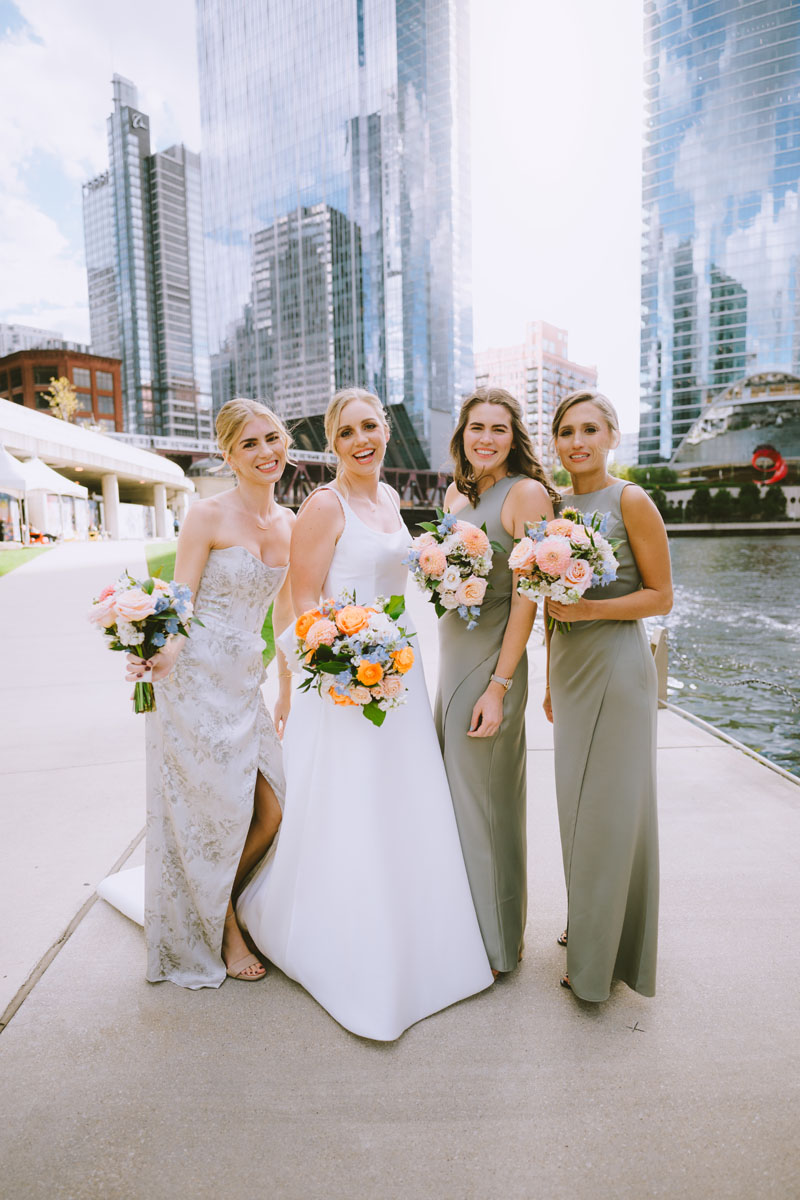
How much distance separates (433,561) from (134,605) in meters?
1.06

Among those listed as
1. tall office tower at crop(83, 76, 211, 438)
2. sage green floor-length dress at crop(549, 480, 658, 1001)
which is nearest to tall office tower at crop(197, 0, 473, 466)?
tall office tower at crop(83, 76, 211, 438)

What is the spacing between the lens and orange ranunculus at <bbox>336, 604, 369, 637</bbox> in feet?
7.25

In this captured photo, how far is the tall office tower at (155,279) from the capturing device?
13812cm

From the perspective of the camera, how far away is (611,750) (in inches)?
99.8

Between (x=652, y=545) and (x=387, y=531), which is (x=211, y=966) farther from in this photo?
(x=652, y=545)

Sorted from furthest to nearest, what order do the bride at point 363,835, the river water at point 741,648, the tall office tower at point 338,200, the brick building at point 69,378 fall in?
1. the tall office tower at point 338,200
2. the brick building at point 69,378
3. the river water at point 741,648
4. the bride at point 363,835

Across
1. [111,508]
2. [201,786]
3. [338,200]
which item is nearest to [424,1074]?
[201,786]

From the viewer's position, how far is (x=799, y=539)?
60.6m

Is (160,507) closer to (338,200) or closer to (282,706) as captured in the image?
(282,706)

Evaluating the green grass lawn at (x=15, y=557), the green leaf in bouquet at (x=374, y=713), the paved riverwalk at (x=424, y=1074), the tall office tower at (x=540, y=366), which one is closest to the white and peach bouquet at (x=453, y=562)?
the green leaf in bouquet at (x=374, y=713)

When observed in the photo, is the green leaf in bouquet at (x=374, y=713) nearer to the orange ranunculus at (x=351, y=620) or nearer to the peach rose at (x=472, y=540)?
the orange ranunculus at (x=351, y=620)

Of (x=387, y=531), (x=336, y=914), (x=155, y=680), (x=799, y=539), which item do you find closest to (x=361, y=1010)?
(x=336, y=914)

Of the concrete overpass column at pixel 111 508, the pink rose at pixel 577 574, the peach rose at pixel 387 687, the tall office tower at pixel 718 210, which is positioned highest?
the tall office tower at pixel 718 210

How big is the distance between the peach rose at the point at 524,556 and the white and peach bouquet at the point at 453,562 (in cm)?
19
